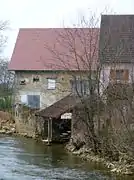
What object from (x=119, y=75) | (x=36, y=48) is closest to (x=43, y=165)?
(x=119, y=75)

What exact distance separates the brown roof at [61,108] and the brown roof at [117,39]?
3590 millimetres

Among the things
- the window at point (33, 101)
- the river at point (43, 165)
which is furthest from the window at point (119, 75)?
the window at point (33, 101)

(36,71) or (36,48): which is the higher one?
(36,48)

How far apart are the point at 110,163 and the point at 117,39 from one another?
1518 centimetres

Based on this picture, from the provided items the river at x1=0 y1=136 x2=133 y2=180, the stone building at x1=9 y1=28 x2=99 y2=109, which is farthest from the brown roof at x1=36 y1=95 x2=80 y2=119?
the stone building at x1=9 y1=28 x2=99 y2=109

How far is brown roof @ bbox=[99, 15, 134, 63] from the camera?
1217 inches

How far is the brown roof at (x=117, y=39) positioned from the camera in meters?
30.9

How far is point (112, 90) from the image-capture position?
25891 millimetres

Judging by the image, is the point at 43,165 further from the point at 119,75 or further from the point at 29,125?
the point at 29,125

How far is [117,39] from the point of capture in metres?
37.3

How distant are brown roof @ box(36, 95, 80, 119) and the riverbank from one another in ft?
12.7

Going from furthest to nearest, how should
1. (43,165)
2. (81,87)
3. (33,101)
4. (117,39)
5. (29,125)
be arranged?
(33,101) < (29,125) < (117,39) < (81,87) < (43,165)

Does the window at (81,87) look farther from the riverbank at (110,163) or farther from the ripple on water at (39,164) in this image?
the ripple on water at (39,164)

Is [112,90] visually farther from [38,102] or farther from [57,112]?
[38,102]
